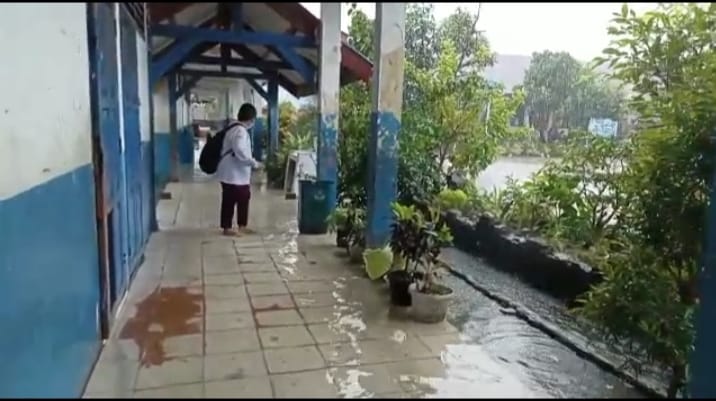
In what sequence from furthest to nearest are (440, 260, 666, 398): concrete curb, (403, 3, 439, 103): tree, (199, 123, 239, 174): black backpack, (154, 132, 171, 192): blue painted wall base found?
1. (154, 132, 171, 192): blue painted wall base
2. (199, 123, 239, 174): black backpack
3. (403, 3, 439, 103): tree
4. (440, 260, 666, 398): concrete curb

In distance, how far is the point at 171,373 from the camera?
208cm

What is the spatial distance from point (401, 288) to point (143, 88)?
306cm

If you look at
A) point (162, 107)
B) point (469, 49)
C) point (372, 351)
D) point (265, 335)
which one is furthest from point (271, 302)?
point (162, 107)

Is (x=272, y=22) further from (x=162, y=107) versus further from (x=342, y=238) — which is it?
(x=162, y=107)

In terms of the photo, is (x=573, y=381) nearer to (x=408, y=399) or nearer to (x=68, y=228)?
(x=408, y=399)

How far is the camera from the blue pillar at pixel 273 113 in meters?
11.1

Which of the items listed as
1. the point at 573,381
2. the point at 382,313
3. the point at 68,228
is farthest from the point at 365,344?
the point at 68,228

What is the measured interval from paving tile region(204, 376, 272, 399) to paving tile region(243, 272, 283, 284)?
1.77m

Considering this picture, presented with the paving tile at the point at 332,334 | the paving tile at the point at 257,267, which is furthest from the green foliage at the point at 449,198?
the paving tile at the point at 332,334

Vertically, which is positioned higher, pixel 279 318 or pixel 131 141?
pixel 131 141

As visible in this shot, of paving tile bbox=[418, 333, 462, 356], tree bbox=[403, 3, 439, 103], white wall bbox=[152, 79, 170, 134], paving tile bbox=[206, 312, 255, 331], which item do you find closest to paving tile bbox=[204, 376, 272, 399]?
paving tile bbox=[206, 312, 255, 331]

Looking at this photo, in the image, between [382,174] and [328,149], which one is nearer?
[382,174]

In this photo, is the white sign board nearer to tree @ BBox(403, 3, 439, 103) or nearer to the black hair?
tree @ BBox(403, 3, 439, 103)

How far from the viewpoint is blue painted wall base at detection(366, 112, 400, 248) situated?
3.71 meters
